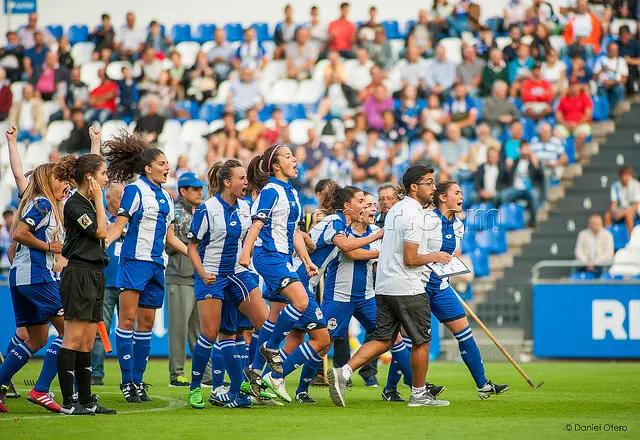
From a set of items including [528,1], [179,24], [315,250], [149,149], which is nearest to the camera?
[149,149]

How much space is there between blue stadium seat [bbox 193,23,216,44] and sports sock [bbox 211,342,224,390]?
17.2 m

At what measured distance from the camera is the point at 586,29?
21.1m

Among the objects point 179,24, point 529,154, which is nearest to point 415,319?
point 529,154

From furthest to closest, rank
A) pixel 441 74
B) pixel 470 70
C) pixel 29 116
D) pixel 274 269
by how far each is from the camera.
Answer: pixel 29 116 < pixel 441 74 < pixel 470 70 < pixel 274 269

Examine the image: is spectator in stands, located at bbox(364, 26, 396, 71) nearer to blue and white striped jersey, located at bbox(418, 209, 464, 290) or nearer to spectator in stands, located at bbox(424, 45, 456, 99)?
spectator in stands, located at bbox(424, 45, 456, 99)

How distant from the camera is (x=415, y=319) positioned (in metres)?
9.23

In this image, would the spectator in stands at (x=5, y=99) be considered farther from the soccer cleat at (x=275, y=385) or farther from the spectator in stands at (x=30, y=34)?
the soccer cleat at (x=275, y=385)

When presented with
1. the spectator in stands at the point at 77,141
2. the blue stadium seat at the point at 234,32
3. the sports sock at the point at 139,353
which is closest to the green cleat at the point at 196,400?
the sports sock at the point at 139,353

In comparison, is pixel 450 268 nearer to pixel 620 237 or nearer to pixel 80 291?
pixel 80 291

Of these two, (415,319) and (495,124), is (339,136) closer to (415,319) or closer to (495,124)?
(495,124)

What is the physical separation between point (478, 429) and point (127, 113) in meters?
17.0

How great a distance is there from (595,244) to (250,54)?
33.9 feet

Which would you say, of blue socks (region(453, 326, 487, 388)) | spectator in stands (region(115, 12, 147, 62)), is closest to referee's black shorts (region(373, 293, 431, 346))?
blue socks (region(453, 326, 487, 388))

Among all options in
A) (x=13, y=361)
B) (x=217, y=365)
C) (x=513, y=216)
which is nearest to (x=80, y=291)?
(x=13, y=361)
